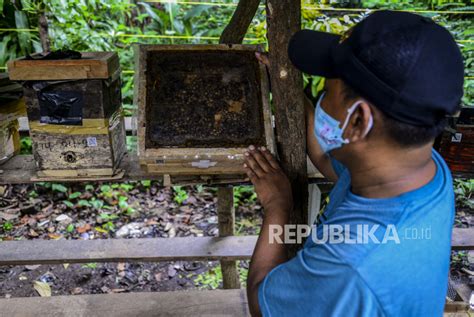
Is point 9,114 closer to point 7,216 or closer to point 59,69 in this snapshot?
point 59,69

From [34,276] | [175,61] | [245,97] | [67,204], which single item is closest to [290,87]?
[245,97]

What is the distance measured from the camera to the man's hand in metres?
1.63

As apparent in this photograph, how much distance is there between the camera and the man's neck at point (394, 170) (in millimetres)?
1210

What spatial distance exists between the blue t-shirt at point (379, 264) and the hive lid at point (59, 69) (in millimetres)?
1201

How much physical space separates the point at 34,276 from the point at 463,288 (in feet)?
11.6

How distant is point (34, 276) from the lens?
4.00m

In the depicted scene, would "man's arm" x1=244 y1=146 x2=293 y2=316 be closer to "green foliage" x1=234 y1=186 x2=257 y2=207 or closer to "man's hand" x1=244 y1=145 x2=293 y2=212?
"man's hand" x1=244 y1=145 x2=293 y2=212

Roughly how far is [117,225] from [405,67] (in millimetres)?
3993

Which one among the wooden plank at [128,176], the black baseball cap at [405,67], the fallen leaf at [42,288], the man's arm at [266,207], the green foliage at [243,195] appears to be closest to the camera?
the black baseball cap at [405,67]

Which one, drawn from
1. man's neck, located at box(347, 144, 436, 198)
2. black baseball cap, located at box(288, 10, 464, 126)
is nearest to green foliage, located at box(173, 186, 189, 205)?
man's neck, located at box(347, 144, 436, 198)

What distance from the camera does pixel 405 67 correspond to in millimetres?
1093

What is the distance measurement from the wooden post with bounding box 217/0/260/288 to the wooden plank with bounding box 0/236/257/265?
0.42ft

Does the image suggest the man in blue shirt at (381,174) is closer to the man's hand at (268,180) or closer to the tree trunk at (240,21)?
the man's hand at (268,180)

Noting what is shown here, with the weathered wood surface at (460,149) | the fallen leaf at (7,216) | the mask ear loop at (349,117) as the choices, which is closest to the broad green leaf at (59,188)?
the fallen leaf at (7,216)
